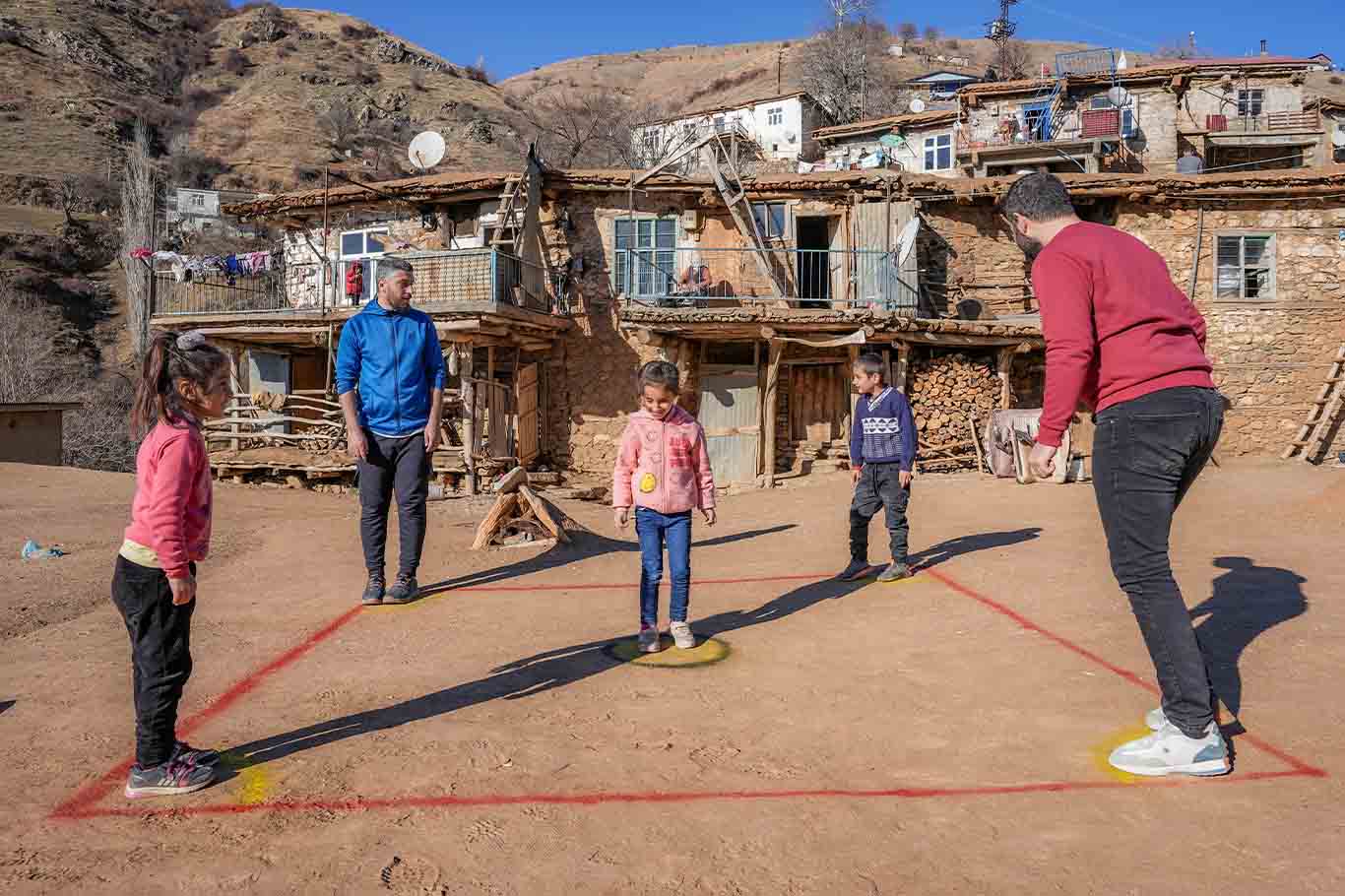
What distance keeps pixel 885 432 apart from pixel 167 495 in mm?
4441

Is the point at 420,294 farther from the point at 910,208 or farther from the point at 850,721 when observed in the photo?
the point at 850,721

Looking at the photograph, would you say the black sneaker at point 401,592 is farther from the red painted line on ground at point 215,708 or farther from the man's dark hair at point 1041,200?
the man's dark hair at point 1041,200

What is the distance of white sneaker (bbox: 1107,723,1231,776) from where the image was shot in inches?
99.9

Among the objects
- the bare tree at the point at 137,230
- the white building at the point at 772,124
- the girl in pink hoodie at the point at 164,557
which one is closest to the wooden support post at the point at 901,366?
the girl in pink hoodie at the point at 164,557

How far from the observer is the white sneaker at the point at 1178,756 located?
254 centimetres

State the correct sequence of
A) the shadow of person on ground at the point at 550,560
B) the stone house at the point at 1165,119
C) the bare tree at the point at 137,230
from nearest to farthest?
the shadow of person on ground at the point at 550,560
the stone house at the point at 1165,119
the bare tree at the point at 137,230

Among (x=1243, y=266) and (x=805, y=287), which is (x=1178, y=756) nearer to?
(x=805, y=287)

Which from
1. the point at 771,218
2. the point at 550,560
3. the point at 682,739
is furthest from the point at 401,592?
the point at 771,218

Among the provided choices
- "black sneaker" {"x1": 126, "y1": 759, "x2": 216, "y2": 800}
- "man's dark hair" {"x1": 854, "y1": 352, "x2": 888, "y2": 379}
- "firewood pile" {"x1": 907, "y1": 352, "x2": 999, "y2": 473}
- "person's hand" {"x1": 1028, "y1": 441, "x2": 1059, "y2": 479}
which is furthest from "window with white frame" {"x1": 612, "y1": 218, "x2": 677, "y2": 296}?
"black sneaker" {"x1": 126, "y1": 759, "x2": 216, "y2": 800}

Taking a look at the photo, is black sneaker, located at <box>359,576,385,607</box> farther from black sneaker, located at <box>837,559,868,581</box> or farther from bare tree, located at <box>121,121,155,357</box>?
bare tree, located at <box>121,121,155,357</box>

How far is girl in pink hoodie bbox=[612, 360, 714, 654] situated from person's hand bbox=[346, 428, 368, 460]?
1.52m

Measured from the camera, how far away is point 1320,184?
54.7ft

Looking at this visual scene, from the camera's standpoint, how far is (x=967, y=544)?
740cm

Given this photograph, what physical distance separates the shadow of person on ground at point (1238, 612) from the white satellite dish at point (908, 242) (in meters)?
11.5
